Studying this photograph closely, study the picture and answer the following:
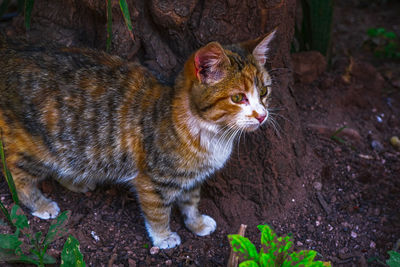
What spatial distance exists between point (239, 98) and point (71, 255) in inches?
48.5

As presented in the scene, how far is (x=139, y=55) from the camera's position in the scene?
299 cm

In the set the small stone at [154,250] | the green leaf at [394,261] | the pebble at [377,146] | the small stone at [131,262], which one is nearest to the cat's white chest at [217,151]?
the small stone at [154,250]

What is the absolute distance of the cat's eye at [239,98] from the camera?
92.9 inches

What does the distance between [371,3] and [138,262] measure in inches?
201

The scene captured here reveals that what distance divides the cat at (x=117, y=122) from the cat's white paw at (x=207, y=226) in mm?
201

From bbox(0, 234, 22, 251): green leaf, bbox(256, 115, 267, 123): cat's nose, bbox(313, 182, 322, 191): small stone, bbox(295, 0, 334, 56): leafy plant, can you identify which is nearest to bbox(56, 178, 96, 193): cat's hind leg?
bbox(0, 234, 22, 251): green leaf

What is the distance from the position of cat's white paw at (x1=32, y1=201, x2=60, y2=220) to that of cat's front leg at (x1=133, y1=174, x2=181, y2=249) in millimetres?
602

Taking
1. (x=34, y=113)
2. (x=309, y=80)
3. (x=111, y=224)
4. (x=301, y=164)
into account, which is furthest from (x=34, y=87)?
(x=309, y=80)

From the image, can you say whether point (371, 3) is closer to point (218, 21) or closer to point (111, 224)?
point (218, 21)

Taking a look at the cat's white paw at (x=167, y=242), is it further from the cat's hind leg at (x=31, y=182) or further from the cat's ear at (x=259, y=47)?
the cat's ear at (x=259, y=47)

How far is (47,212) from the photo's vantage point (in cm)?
277

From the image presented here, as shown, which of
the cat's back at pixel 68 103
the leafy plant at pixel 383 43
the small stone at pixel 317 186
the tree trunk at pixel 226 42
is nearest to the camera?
the cat's back at pixel 68 103

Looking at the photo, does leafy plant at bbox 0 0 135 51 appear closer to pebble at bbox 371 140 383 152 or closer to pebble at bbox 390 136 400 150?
pebble at bbox 371 140 383 152

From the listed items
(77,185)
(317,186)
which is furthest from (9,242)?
(317,186)
